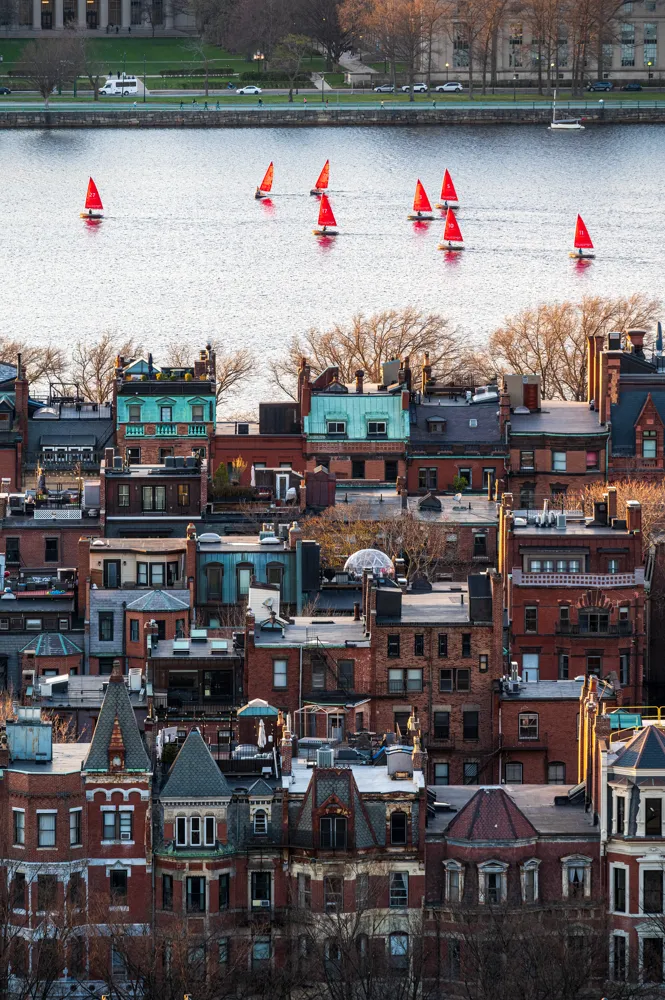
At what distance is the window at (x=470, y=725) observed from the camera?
358 ft

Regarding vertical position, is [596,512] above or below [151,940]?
above

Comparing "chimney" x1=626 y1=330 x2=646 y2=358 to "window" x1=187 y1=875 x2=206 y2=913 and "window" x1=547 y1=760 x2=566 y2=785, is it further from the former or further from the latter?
"window" x1=187 y1=875 x2=206 y2=913

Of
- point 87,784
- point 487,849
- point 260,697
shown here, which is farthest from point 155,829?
point 260,697

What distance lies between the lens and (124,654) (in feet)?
382

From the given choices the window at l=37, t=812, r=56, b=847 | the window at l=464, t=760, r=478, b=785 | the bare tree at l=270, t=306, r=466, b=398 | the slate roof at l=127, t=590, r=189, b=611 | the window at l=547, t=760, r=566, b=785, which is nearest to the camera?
the window at l=37, t=812, r=56, b=847

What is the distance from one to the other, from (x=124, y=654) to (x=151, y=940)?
27.7 m

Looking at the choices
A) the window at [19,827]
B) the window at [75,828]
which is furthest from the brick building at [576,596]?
the window at [19,827]

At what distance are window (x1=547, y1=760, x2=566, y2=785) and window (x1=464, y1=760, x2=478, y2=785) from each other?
2516mm

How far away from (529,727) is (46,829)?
2194cm

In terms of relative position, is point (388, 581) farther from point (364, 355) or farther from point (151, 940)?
point (364, 355)

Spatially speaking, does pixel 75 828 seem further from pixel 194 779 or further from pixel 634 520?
pixel 634 520

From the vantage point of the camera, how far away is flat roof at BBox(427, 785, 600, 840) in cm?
9275

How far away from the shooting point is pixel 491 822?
9175cm

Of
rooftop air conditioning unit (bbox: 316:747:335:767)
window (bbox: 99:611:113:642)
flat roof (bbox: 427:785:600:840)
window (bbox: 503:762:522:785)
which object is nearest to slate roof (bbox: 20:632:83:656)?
window (bbox: 99:611:113:642)
